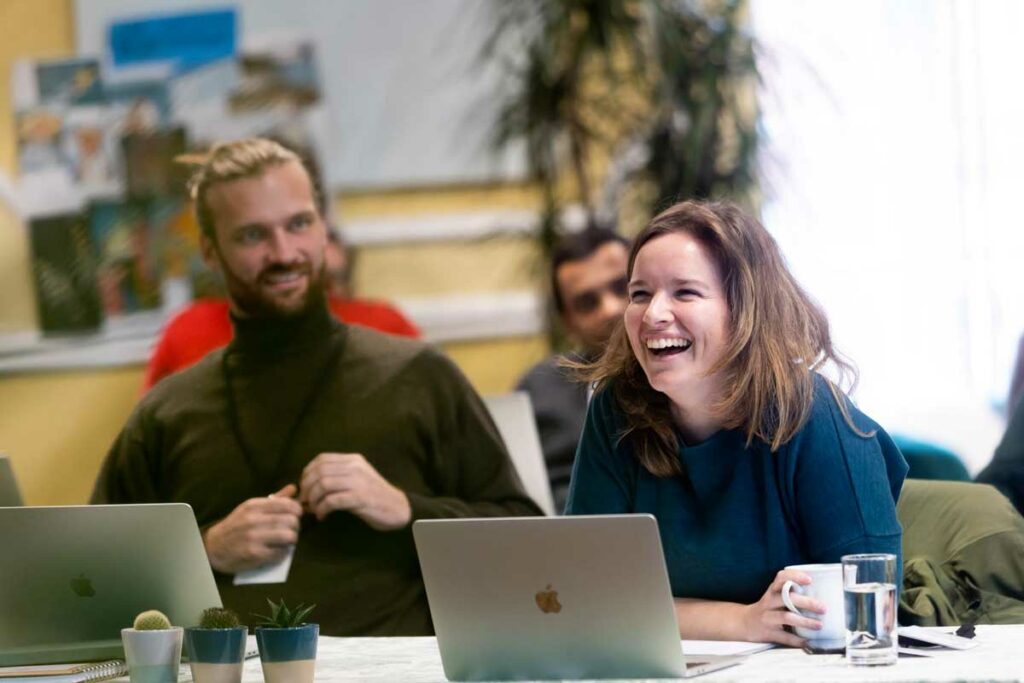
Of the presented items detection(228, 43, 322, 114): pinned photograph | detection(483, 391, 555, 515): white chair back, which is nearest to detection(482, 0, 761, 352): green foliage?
detection(228, 43, 322, 114): pinned photograph

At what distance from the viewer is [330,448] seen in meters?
2.62

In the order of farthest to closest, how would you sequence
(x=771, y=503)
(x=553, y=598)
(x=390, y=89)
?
(x=390, y=89) → (x=771, y=503) → (x=553, y=598)

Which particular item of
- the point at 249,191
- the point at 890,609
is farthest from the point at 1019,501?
the point at 249,191

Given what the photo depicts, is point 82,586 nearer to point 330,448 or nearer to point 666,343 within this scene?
point 330,448

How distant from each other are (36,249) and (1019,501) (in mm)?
3190

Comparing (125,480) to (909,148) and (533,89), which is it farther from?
(909,148)

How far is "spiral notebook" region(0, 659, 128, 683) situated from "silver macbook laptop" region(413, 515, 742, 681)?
1.50 ft

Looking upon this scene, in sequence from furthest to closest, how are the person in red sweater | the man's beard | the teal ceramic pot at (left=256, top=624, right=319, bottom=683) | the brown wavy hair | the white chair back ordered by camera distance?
the person in red sweater
the white chair back
the man's beard
the brown wavy hair
the teal ceramic pot at (left=256, top=624, right=319, bottom=683)

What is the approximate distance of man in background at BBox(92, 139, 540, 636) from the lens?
101 inches

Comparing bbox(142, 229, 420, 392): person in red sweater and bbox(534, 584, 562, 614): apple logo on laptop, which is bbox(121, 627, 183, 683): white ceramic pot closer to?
bbox(534, 584, 562, 614): apple logo on laptop

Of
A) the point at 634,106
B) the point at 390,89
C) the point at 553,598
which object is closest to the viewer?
the point at 553,598

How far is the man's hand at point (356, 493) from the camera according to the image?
2.50 m

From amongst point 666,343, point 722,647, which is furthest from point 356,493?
point 722,647

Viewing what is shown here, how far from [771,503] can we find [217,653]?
75cm
